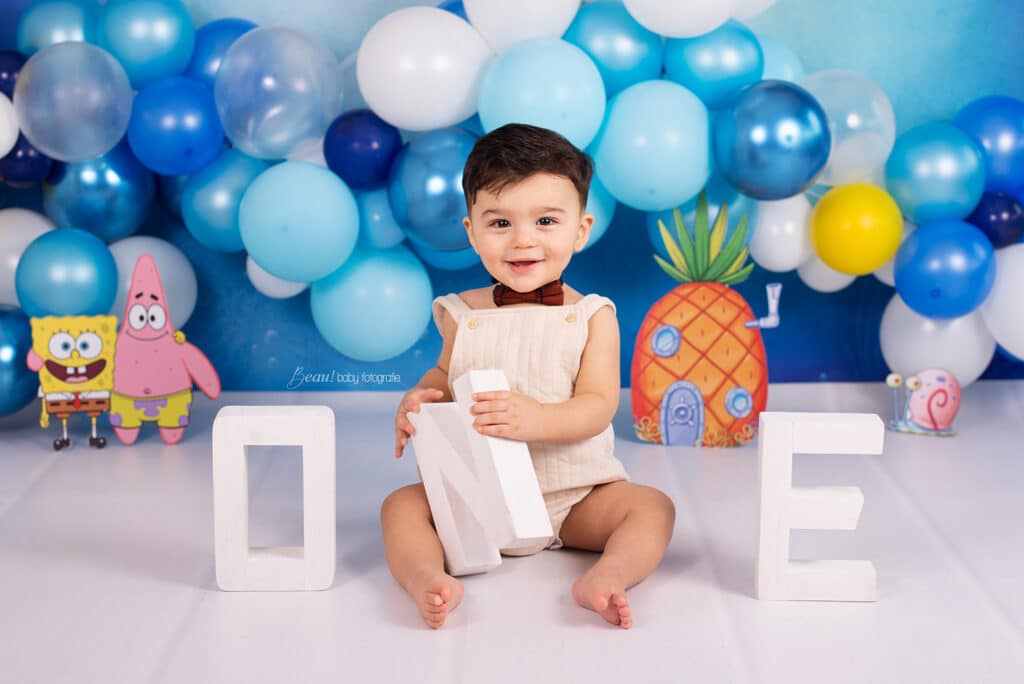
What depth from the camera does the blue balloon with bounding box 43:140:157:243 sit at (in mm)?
2473

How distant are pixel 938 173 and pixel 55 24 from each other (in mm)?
1894

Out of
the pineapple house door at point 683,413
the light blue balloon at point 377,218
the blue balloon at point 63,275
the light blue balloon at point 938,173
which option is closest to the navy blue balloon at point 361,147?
the light blue balloon at point 377,218

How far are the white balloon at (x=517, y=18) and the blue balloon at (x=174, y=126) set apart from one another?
1.90 feet

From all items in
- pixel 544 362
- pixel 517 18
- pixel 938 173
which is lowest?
pixel 544 362

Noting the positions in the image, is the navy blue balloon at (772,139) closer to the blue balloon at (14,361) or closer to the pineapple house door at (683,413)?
the pineapple house door at (683,413)

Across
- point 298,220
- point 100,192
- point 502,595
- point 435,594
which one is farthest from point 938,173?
point 100,192

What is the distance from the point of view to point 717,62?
2365 millimetres

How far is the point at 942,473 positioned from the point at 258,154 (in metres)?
1.47

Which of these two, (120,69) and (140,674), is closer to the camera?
(140,674)

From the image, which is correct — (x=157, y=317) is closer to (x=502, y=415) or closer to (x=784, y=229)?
(x=502, y=415)

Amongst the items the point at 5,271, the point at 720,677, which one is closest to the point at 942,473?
the point at 720,677

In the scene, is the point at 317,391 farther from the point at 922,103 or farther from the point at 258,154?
the point at 922,103

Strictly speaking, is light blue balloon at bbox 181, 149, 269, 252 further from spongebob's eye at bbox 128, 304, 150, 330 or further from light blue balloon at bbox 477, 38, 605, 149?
light blue balloon at bbox 477, 38, 605, 149

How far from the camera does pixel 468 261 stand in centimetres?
254
